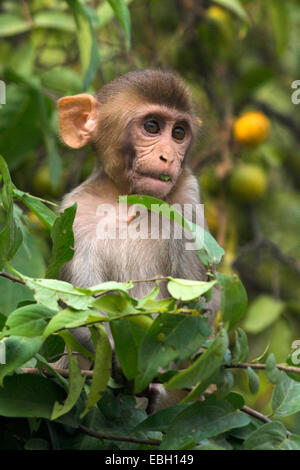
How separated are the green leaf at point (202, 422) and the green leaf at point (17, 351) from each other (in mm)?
348

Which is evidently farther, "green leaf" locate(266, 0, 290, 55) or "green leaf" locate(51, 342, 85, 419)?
"green leaf" locate(266, 0, 290, 55)

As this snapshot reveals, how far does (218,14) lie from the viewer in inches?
189

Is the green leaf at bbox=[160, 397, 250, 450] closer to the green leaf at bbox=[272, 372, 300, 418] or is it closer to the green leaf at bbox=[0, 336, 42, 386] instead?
the green leaf at bbox=[272, 372, 300, 418]

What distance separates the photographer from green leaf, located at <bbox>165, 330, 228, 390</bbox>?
1620 millimetres

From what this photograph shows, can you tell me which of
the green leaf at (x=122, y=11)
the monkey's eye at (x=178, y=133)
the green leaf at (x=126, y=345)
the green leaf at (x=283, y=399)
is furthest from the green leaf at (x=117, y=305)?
the monkey's eye at (x=178, y=133)

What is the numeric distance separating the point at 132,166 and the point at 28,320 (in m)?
1.43

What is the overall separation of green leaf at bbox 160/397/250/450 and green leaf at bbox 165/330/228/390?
0.15 m

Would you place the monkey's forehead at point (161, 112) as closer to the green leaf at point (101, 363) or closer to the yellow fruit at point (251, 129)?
the yellow fruit at point (251, 129)

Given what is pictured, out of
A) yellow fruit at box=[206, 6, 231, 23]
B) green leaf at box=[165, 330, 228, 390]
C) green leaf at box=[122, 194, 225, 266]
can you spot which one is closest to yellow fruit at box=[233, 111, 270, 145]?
yellow fruit at box=[206, 6, 231, 23]

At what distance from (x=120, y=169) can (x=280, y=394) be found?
4.74ft

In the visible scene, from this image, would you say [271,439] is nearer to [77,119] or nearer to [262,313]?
[77,119]
